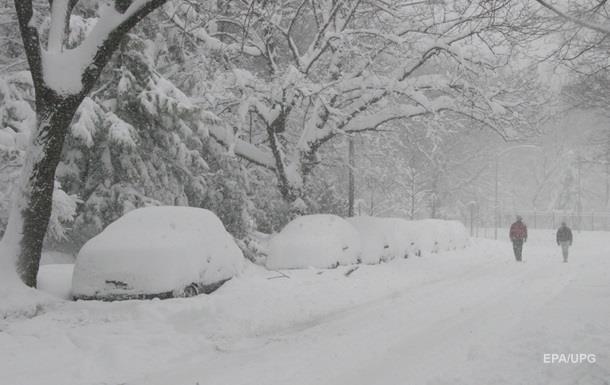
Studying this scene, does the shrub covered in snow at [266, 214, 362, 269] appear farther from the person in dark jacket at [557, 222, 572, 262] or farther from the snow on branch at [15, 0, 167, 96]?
the person in dark jacket at [557, 222, 572, 262]

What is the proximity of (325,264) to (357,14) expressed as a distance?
8.77 m

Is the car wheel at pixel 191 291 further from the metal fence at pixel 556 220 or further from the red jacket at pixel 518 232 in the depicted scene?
→ the metal fence at pixel 556 220

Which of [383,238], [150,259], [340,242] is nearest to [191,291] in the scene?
[150,259]

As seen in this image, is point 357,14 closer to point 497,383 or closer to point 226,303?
point 226,303

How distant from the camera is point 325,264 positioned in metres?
14.2

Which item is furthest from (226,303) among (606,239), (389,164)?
(606,239)

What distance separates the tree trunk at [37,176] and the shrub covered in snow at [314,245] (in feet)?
21.6

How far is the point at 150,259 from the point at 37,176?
2.25m

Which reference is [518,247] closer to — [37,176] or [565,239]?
[565,239]

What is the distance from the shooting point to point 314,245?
14.2 meters

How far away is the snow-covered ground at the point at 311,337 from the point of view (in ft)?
20.1

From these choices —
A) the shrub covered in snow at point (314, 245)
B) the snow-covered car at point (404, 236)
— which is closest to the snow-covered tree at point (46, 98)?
the shrub covered in snow at point (314, 245)

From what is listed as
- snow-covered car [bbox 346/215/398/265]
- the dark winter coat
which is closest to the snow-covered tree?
snow-covered car [bbox 346/215/398/265]

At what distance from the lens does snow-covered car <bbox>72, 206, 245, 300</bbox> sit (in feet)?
29.0
